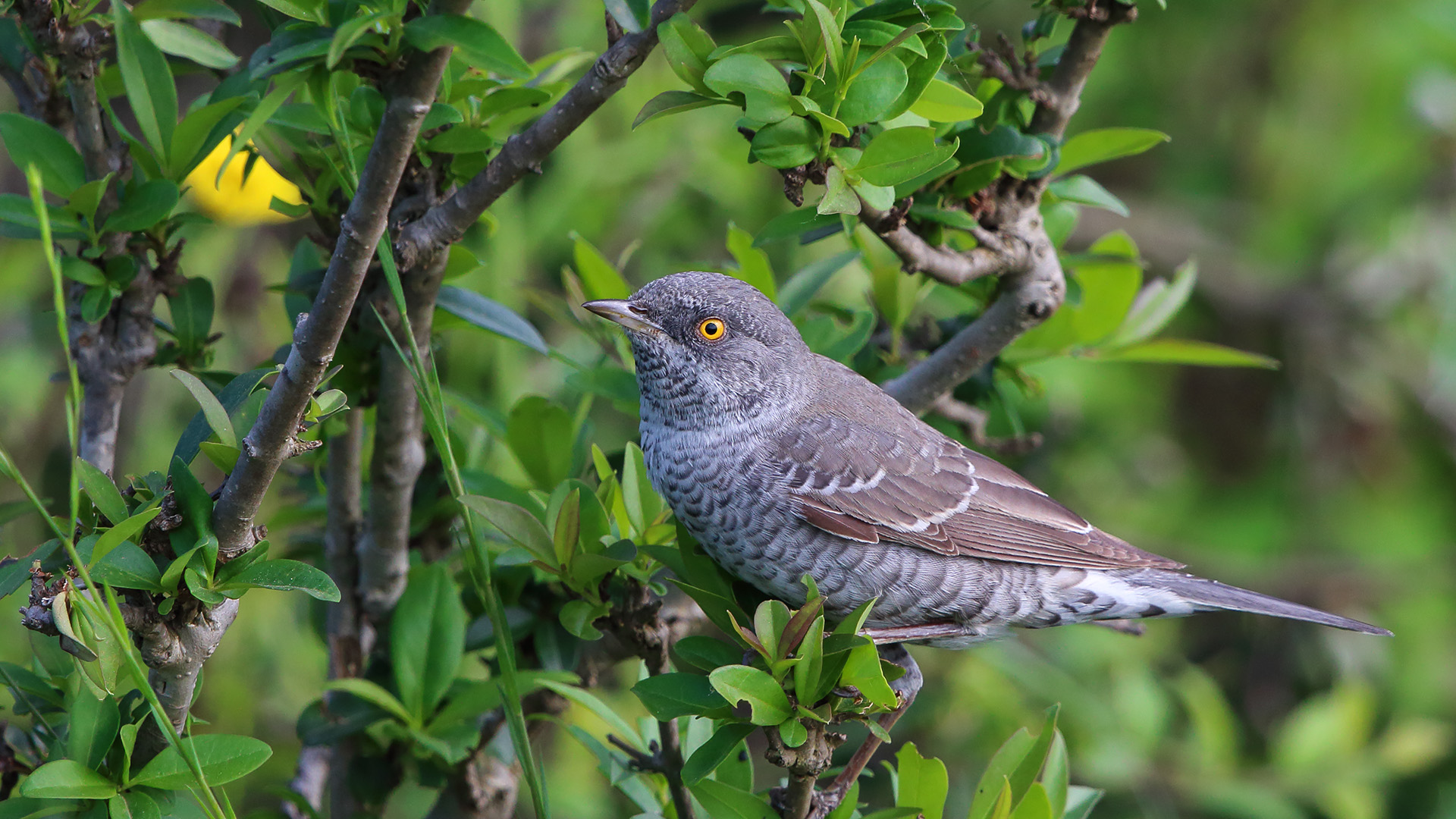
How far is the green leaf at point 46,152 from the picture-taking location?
199 cm

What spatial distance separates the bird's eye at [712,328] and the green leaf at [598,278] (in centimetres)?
33

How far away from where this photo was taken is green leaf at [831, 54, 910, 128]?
1.81 m

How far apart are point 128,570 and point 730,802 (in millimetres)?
1023

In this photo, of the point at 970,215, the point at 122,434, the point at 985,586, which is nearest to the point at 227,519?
the point at 970,215

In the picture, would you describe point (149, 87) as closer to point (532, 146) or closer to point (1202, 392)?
point (532, 146)

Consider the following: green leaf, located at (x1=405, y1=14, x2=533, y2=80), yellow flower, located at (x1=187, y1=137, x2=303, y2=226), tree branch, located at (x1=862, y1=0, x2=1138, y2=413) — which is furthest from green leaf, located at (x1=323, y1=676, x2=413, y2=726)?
yellow flower, located at (x1=187, y1=137, x2=303, y2=226)

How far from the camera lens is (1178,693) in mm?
4012

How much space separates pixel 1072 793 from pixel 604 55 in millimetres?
1749

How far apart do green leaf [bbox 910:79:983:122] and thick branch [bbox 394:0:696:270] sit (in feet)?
1.57

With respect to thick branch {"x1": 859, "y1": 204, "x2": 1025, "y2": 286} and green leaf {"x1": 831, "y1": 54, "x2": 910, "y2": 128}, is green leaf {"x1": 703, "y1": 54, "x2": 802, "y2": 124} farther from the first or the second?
thick branch {"x1": 859, "y1": 204, "x2": 1025, "y2": 286}

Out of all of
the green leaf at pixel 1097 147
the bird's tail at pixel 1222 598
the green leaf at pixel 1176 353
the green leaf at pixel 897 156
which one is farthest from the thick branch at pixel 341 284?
the bird's tail at pixel 1222 598

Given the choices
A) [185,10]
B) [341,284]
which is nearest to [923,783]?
[341,284]

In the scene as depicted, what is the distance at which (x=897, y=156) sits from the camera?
1878 millimetres

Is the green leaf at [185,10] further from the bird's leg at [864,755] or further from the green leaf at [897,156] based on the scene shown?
A: the bird's leg at [864,755]
